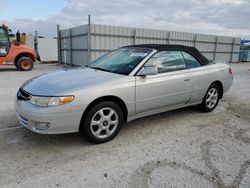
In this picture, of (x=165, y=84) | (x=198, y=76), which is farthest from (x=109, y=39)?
(x=165, y=84)

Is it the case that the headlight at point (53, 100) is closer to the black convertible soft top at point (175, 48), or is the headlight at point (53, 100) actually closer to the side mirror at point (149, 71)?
the side mirror at point (149, 71)

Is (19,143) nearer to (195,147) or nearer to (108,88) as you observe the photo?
(108,88)

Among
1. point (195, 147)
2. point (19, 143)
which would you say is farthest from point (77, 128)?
point (195, 147)

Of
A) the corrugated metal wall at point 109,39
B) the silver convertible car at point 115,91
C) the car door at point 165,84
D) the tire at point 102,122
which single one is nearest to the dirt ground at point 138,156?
the tire at point 102,122

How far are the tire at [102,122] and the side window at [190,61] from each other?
6.14 ft

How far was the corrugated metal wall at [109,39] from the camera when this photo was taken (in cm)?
1338

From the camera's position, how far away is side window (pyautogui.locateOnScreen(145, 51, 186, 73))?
12.7 feet

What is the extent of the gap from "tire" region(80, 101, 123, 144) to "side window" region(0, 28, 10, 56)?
403 inches

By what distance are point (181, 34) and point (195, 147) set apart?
15.7 meters

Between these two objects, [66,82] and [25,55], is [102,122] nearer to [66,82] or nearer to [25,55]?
[66,82]

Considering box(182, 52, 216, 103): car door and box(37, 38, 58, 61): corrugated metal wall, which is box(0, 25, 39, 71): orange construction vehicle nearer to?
box(37, 38, 58, 61): corrugated metal wall

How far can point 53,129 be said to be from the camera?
2.96 m

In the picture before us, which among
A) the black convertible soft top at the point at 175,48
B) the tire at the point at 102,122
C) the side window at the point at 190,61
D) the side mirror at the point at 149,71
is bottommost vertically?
the tire at the point at 102,122

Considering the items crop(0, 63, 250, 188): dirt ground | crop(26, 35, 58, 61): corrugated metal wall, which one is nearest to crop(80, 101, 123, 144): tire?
crop(0, 63, 250, 188): dirt ground
